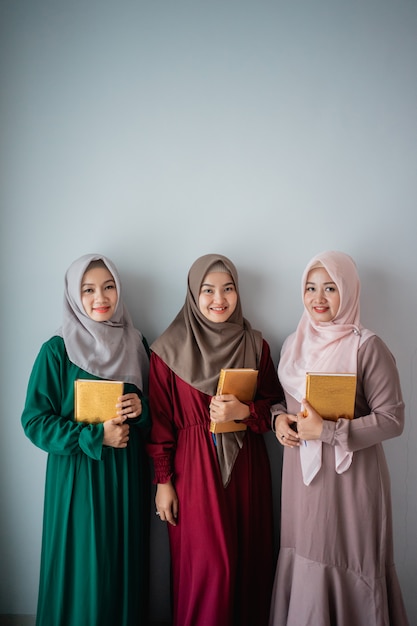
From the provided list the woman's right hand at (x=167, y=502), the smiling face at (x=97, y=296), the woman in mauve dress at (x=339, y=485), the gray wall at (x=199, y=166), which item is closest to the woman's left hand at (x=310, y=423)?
the woman in mauve dress at (x=339, y=485)

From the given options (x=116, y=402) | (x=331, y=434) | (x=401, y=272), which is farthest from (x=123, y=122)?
(x=331, y=434)

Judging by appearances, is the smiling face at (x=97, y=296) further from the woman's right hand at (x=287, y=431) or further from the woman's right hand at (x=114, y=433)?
the woman's right hand at (x=287, y=431)

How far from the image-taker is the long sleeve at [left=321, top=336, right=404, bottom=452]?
1.81 m

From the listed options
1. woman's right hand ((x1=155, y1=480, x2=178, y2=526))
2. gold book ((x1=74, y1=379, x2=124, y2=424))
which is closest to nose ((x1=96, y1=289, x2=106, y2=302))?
gold book ((x1=74, y1=379, x2=124, y2=424))

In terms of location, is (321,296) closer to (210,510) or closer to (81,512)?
(210,510)

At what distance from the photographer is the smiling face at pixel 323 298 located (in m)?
2.00

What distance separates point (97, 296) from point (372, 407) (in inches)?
48.9

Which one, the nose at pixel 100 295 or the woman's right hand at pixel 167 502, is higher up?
the nose at pixel 100 295

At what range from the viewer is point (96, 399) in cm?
190

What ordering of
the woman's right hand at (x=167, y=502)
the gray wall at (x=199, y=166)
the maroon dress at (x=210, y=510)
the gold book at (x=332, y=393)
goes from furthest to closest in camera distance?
the gray wall at (x=199, y=166) < the woman's right hand at (x=167, y=502) < the maroon dress at (x=210, y=510) < the gold book at (x=332, y=393)

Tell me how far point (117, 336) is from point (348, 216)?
1264 mm

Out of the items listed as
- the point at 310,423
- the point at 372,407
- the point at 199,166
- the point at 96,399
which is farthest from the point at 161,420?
the point at 199,166

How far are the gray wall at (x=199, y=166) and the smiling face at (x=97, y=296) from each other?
30 cm

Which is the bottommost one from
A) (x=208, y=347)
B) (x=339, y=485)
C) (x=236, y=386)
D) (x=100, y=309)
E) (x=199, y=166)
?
(x=339, y=485)
